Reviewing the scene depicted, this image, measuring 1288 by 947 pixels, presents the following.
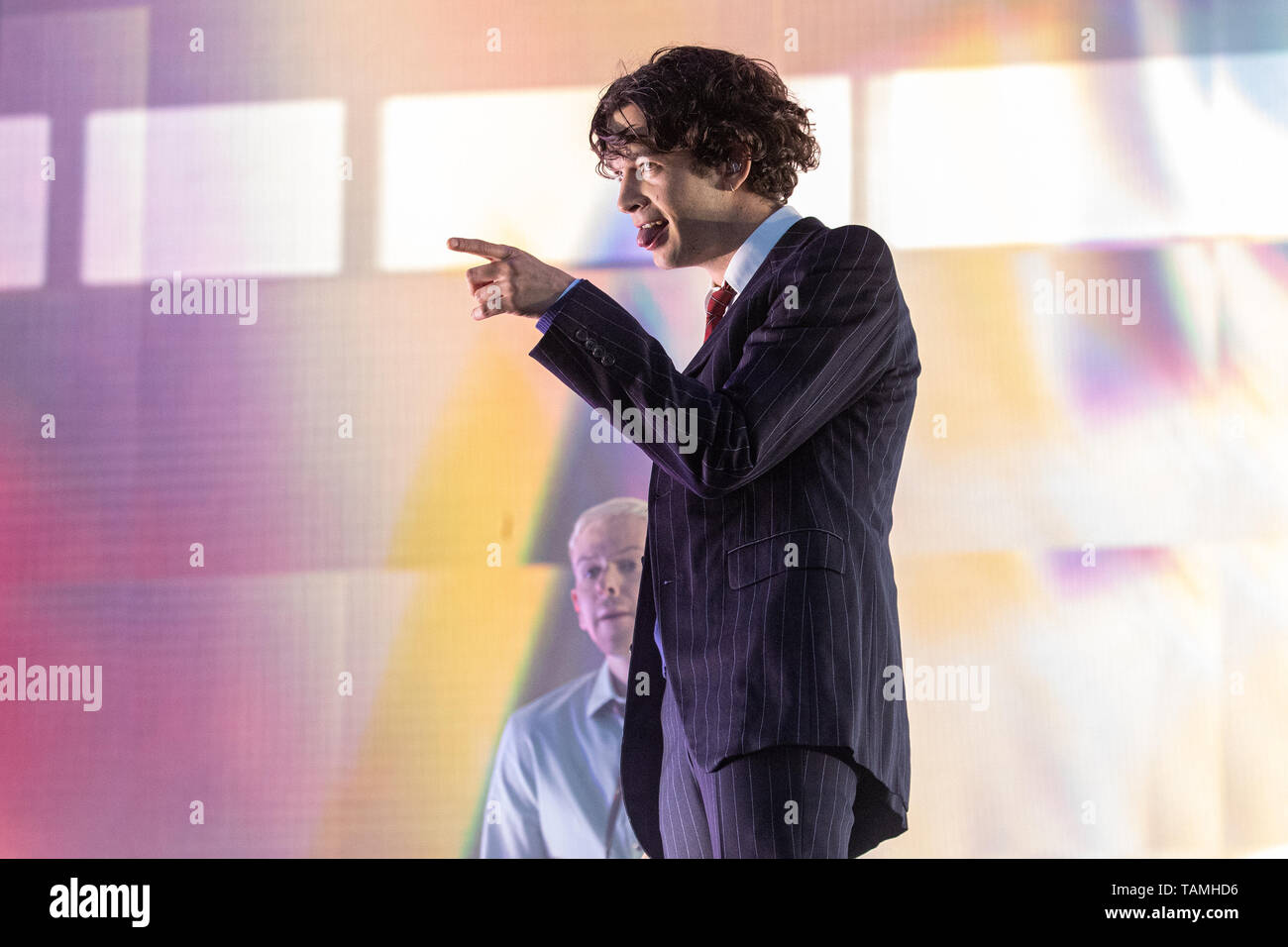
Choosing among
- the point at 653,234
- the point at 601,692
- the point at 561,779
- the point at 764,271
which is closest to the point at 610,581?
the point at 601,692

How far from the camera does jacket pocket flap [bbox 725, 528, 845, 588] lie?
1.19 metres

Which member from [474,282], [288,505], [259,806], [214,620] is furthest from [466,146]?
[474,282]

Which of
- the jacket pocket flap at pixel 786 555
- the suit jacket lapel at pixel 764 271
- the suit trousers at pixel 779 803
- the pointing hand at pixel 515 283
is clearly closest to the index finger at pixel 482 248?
the pointing hand at pixel 515 283

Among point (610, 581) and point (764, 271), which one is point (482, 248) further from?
point (610, 581)

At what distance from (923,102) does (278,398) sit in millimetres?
1870

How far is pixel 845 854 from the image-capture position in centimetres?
119

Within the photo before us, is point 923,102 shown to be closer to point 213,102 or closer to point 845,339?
point 213,102

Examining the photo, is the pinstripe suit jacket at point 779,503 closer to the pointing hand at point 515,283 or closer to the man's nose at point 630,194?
the pointing hand at point 515,283

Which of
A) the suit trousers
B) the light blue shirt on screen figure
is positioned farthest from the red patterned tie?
the light blue shirt on screen figure

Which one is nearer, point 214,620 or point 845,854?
point 845,854

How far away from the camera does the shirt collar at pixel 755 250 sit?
1.34 m

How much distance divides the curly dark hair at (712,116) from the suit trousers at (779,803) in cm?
68

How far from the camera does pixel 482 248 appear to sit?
1234 mm

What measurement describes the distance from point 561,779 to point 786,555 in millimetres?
1895
